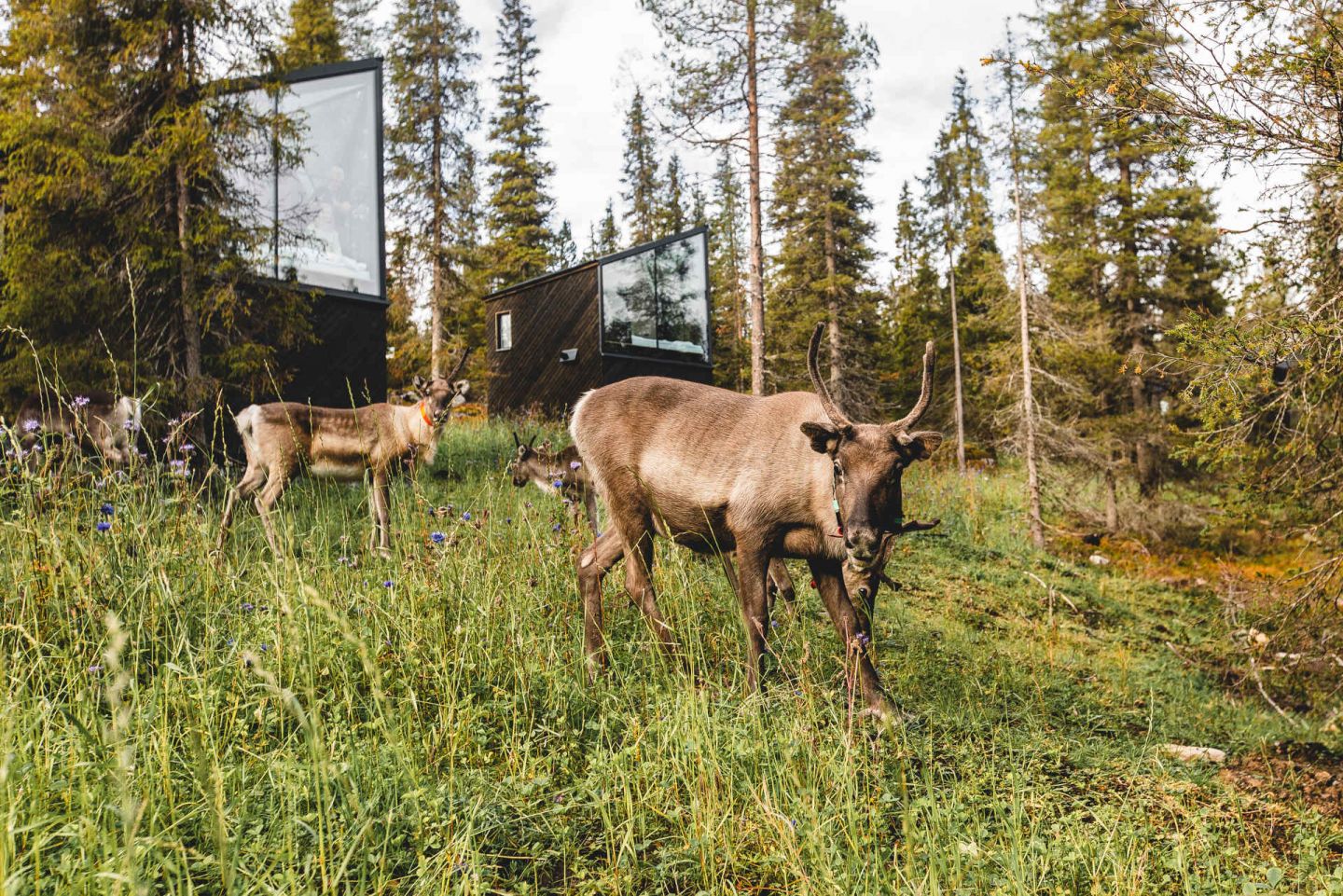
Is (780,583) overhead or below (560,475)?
below

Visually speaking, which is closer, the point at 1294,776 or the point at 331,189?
the point at 1294,776

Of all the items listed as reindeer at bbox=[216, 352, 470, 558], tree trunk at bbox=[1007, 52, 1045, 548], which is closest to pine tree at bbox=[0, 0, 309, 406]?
reindeer at bbox=[216, 352, 470, 558]

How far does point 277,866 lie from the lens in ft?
7.70

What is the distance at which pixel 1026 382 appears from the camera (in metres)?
15.9

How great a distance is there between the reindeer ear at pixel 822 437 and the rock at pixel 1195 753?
2.95 m

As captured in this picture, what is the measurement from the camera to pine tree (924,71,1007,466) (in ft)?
101

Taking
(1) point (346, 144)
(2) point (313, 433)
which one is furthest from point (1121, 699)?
(1) point (346, 144)

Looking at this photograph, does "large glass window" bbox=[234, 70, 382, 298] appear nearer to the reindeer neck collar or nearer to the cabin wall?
the reindeer neck collar

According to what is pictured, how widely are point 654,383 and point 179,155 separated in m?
8.46

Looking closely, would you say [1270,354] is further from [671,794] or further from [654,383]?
[671,794]

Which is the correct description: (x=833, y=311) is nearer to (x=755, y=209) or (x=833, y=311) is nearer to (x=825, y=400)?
(x=755, y=209)

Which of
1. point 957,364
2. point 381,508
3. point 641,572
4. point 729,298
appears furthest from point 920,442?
point 729,298

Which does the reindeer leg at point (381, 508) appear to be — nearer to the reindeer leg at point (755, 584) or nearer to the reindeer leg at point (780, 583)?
the reindeer leg at point (780, 583)

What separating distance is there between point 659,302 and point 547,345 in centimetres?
390
